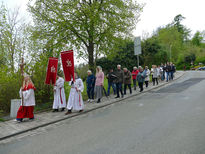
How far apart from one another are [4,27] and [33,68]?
3158 mm

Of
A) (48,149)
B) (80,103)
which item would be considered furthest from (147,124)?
(80,103)

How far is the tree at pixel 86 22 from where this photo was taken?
42.3ft

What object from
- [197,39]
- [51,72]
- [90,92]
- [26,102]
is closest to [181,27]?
[197,39]

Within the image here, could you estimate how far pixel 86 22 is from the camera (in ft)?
42.7

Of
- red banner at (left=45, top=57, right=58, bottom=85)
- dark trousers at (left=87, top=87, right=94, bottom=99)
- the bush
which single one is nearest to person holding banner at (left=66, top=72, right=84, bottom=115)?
red banner at (left=45, top=57, right=58, bottom=85)

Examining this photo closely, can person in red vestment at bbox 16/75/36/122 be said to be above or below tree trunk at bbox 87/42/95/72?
below

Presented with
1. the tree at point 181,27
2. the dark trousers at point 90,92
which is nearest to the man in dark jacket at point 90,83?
the dark trousers at point 90,92

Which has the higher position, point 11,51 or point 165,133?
point 11,51

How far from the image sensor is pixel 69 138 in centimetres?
537

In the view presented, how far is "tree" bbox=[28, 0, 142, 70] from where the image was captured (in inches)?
508

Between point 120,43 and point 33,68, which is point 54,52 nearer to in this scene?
point 33,68

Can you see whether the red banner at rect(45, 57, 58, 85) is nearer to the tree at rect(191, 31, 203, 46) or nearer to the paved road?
the paved road

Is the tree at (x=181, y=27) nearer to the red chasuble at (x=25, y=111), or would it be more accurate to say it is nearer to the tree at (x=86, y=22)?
the tree at (x=86, y=22)

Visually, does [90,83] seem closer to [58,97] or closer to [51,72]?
[58,97]
